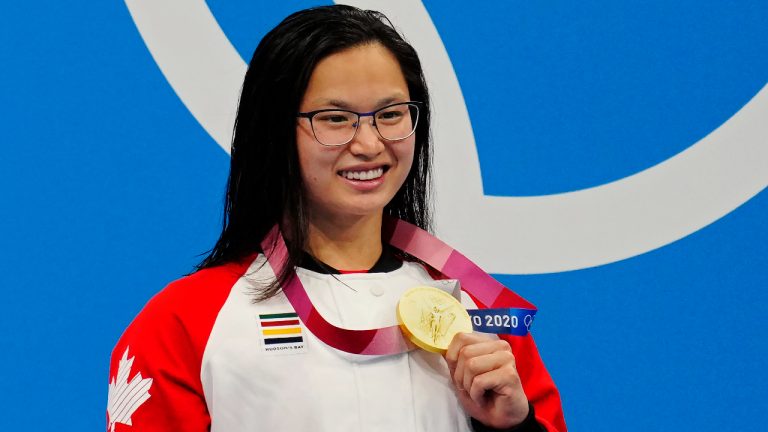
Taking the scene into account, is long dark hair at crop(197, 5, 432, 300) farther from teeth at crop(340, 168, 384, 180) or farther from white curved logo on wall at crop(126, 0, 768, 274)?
white curved logo on wall at crop(126, 0, 768, 274)

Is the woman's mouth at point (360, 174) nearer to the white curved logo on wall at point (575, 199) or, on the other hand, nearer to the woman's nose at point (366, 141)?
the woman's nose at point (366, 141)

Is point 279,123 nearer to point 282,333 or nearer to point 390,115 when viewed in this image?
point 390,115

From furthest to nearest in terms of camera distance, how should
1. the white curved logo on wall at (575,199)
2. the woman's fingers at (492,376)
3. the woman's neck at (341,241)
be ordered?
the white curved logo on wall at (575,199) < the woman's neck at (341,241) < the woman's fingers at (492,376)

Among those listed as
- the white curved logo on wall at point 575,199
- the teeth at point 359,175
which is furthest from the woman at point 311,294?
the white curved logo on wall at point 575,199

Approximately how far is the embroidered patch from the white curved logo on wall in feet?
2.49

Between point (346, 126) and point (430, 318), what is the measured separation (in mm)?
283

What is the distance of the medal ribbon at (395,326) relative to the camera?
Result: 1441mm

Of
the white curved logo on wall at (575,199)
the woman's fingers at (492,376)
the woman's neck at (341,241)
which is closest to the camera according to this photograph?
the woman's fingers at (492,376)

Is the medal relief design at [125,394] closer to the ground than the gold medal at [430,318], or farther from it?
closer to the ground

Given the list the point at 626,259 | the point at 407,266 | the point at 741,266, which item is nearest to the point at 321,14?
the point at 407,266

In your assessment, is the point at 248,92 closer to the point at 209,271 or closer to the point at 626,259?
the point at 209,271

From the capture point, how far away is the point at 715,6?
7.37 feet

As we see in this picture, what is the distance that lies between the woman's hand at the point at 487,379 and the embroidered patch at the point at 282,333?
0.20 meters

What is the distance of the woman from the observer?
141 cm
